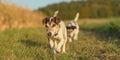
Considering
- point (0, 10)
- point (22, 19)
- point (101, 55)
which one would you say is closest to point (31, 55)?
point (101, 55)

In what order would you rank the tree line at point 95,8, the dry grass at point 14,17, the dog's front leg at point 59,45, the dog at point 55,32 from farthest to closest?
1. the tree line at point 95,8
2. the dry grass at point 14,17
3. the dog's front leg at point 59,45
4. the dog at point 55,32

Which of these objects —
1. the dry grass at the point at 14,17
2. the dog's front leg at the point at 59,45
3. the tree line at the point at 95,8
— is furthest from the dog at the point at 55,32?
the tree line at the point at 95,8

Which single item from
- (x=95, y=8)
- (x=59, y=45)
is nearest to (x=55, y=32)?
(x=59, y=45)

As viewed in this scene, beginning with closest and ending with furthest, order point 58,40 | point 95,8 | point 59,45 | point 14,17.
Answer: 1. point 59,45
2. point 58,40
3. point 14,17
4. point 95,8

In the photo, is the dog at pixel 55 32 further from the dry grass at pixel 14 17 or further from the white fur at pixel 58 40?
the dry grass at pixel 14 17

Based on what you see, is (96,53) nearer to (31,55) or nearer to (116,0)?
(31,55)

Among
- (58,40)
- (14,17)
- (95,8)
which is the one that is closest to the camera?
(58,40)

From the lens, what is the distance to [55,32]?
10305 mm

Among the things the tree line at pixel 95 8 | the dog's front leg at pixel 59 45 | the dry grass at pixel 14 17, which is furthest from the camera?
the tree line at pixel 95 8

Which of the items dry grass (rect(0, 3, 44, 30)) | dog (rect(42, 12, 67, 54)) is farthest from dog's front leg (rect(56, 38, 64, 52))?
dry grass (rect(0, 3, 44, 30))

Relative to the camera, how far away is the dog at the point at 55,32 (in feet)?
33.1

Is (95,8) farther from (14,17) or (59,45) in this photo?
(59,45)

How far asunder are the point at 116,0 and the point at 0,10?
21060mm

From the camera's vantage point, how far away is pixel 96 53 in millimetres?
10523
